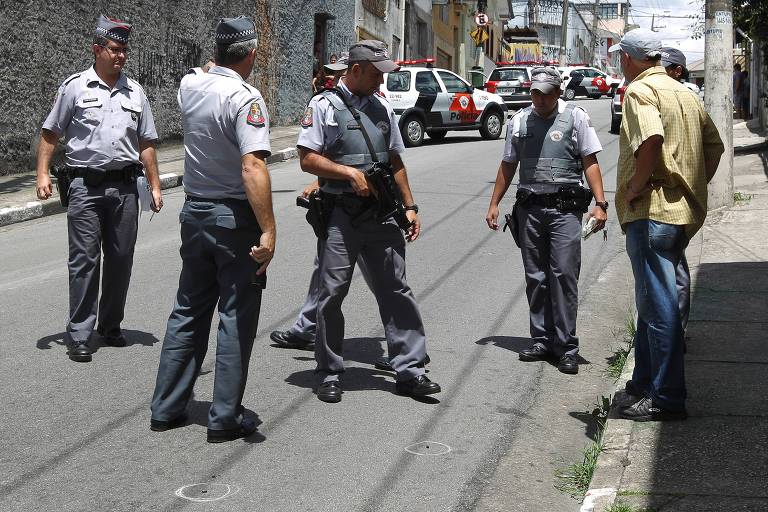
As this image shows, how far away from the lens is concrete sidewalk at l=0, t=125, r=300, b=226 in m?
13.3

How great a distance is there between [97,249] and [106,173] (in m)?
0.49

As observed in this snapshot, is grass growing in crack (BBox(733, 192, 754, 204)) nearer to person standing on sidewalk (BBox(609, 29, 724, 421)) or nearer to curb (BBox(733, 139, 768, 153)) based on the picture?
curb (BBox(733, 139, 768, 153))

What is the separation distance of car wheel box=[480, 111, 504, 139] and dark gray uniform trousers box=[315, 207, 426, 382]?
62.5 feet

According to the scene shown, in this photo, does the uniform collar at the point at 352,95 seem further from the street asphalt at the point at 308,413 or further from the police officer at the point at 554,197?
the street asphalt at the point at 308,413

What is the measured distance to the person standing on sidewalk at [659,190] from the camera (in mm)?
5219

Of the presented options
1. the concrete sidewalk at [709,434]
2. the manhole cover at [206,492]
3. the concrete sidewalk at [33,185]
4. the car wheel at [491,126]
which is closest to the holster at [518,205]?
the concrete sidewalk at [709,434]

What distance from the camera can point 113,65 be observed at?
22.8ft

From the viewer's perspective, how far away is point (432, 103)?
77.0 ft

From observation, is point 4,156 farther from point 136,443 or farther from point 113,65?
point 136,443

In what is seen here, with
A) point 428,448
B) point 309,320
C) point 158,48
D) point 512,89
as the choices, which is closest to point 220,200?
point 428,448

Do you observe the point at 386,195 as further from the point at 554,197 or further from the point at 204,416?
the point at 204,416

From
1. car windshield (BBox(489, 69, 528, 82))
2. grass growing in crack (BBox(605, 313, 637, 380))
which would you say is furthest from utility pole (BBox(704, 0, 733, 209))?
car windshield (BBox(489, 69, 528, 82))

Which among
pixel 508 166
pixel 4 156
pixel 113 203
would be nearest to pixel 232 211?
pixel 113 203

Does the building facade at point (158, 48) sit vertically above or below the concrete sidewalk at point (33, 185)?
above
